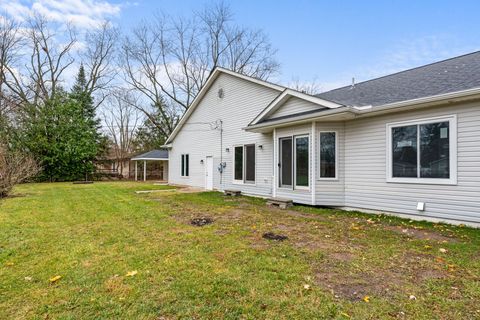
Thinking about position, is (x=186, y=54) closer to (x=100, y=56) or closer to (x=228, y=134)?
(x=100, y=56)

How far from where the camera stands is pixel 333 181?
8.47 meters

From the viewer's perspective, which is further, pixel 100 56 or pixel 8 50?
pixel 100 56

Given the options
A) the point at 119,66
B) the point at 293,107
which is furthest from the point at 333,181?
the point at 119,66

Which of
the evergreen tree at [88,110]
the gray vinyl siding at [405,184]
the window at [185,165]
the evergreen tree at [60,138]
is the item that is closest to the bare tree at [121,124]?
the evergreen tree at [88,110]

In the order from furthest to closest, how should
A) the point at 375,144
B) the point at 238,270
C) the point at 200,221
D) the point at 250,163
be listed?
the point at 250,163 < the point at 375,144 < the point at 200,221 < the point at 238,270

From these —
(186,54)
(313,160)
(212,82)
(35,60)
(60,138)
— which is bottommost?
(313,160)

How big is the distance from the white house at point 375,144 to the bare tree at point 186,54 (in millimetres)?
16818

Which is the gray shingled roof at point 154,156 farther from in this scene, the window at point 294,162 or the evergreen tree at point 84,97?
the window at point 294,162

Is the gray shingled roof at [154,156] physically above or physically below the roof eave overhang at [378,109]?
below

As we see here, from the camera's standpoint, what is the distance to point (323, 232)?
5.76 meters

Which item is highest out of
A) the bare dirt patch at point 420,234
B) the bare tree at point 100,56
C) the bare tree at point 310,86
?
the bare tree at point 100,56

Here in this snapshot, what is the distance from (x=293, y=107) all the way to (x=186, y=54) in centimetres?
2195

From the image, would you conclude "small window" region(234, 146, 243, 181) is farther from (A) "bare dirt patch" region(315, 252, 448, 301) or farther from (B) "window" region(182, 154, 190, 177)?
(A) "bare dirt patch" region(315, 252, 448, 301)

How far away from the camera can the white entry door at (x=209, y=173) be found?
48.2 feet
